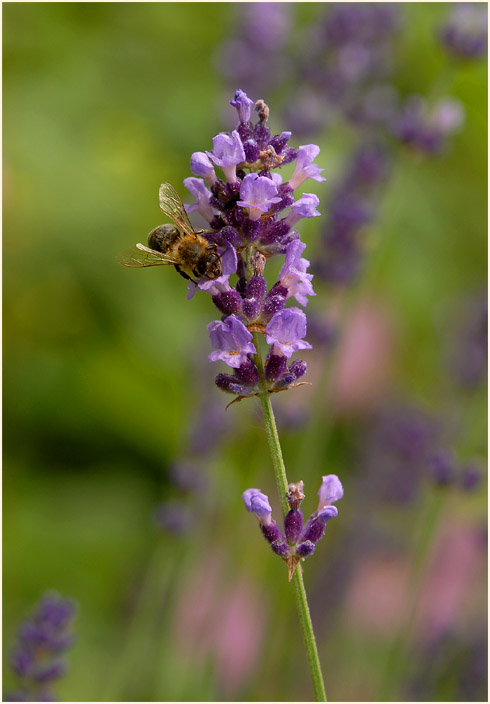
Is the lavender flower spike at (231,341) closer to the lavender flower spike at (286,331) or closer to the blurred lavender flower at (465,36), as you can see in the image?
the lavender flower spike at (286,331)

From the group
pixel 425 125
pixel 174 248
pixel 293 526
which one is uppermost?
pixel 425 125

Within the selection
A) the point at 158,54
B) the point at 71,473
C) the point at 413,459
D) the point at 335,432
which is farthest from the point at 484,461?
the point at 158,54

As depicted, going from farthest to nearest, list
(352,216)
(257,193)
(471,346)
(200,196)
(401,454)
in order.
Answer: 1. (401,454)
2. (471,346)
3. (352,216)
4. (200,196)
5. (257,193)

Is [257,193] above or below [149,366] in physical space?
below

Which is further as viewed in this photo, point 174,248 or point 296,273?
point 174,248

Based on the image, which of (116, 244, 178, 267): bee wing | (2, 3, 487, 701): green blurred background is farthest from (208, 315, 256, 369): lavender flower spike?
(2, 3, 487, 701): green blurred background

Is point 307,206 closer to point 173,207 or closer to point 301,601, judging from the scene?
point 173,207

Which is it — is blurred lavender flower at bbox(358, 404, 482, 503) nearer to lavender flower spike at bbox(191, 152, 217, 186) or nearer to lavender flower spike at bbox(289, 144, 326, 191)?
lavender flower spike at bbox(289, 144, 326, 191)

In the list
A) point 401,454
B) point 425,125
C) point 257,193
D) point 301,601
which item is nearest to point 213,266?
point 257,193

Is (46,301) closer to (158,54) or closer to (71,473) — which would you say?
(71,473)
